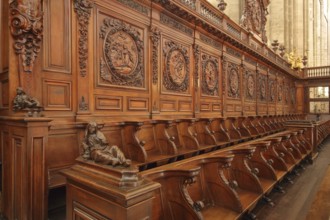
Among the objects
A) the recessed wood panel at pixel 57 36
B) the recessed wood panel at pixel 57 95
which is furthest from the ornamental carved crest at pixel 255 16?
the recessed wood panel at pixel 57 95

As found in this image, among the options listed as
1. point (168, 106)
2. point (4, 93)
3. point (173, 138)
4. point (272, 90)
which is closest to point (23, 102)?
point (4, 93)

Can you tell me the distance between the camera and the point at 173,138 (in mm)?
3641

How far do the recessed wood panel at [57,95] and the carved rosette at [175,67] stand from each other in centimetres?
216

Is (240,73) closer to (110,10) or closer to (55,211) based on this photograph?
(110,10)

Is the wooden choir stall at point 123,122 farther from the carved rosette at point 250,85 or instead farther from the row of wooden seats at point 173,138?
the carved rosette at point 250,85

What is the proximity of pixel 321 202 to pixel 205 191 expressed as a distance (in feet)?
3.19

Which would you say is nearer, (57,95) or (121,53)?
(57,95)

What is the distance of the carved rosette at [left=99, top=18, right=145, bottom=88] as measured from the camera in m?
3.52

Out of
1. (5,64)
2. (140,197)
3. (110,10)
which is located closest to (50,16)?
(5,64)

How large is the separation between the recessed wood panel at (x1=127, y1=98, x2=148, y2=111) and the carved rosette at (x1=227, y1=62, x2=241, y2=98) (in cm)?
372

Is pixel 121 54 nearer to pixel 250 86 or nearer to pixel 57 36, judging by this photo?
pixel 57 36

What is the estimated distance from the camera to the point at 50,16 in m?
2.81

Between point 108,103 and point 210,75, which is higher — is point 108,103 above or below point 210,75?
below

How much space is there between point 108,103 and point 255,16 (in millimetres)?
9190
